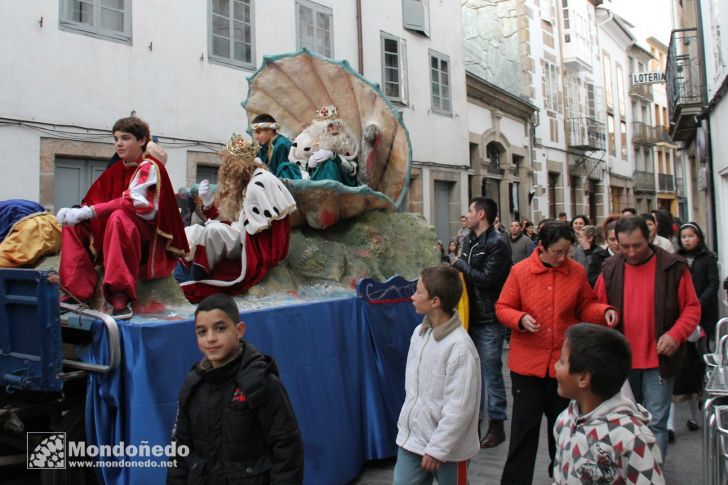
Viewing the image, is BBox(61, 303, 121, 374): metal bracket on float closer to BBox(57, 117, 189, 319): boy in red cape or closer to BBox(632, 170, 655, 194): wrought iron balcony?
BBox(57, 117, 189, 319): boy in red cape

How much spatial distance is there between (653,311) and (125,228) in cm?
304

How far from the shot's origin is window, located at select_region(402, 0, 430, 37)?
15.9 metres

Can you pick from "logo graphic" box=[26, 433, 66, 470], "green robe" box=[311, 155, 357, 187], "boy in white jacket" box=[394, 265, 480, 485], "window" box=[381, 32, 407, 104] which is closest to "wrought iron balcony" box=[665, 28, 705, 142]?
"window" box=[381, 32, 407, 104]

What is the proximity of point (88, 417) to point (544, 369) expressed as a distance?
243cm

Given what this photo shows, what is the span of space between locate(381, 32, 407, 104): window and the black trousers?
1218 centimetres

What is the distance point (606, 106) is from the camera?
2989 centimetres

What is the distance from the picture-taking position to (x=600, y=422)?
2.13 meters

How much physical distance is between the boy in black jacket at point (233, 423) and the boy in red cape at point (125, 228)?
4.22 feet

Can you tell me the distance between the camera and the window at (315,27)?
1291 cm

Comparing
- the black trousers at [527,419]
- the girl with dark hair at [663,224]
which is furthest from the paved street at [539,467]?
the girl with dark hair at [663,224]

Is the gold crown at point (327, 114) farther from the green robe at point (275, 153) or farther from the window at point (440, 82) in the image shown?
the window at point (440, 82)

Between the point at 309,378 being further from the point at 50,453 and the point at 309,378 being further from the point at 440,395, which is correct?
the point at 50,453

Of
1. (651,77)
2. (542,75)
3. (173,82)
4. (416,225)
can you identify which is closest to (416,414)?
(416,225)

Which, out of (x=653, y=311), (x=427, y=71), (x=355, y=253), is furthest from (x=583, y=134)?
(x=653, y=311)
